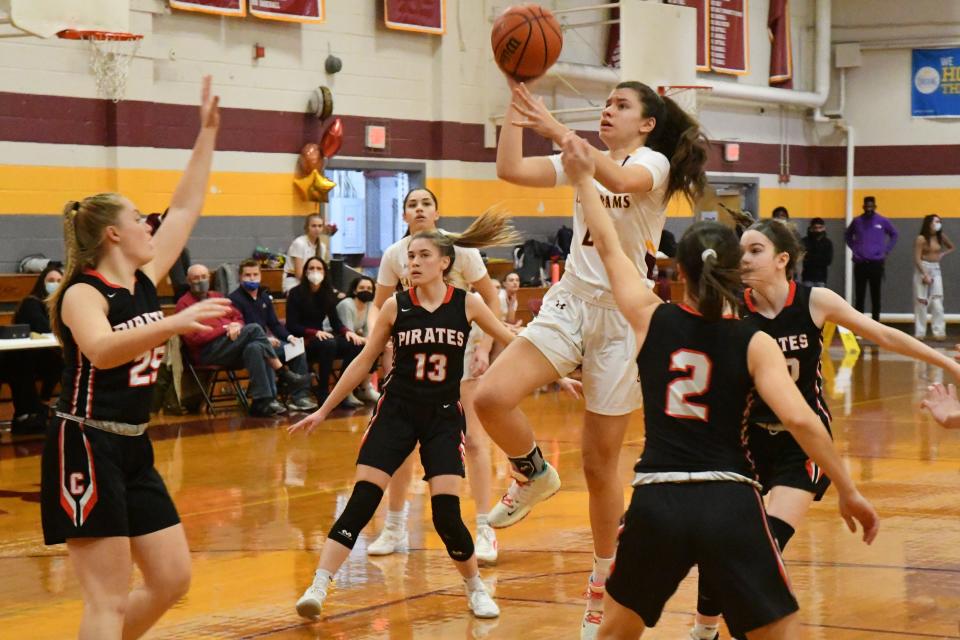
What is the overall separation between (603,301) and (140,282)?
6.11ft

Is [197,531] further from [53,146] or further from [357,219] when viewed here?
[357,219]

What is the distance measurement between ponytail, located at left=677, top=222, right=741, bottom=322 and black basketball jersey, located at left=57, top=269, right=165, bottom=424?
1540mm

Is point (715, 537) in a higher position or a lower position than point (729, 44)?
lower

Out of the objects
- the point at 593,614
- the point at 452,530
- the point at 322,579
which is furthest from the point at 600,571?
the point at 322,579

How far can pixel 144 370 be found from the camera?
3.91 m

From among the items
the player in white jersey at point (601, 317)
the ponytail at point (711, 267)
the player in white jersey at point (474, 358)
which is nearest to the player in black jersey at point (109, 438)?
the ponytail at point (711, 267)

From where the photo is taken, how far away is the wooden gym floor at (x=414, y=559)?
16.8 feet

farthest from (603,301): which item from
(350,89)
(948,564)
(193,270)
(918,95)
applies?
(918,95)

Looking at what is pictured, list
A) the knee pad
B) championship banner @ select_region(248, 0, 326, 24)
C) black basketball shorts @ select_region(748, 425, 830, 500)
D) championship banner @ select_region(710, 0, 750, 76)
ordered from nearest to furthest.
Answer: the knee pad → black basketball shorts @ select_region(748, 425, 830, 500) → championship banner @ select_region(248, 0, 326, 24) → championship banner @ select_region(710, 0, 750, 76)

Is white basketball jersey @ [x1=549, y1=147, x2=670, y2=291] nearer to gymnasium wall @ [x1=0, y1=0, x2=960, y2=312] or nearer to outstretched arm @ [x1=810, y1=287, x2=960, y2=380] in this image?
outstretched arm @ [x1=810, y1=287, x2=960, y2=380]

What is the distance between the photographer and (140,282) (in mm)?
4043

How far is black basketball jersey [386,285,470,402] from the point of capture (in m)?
5.63

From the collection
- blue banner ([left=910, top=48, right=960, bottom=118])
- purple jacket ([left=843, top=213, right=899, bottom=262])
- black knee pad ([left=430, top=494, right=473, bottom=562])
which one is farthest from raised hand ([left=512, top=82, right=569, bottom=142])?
blue banner ([left=910, top=48, right=960, bottom=118])

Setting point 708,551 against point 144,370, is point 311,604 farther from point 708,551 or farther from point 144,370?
point 708,551
